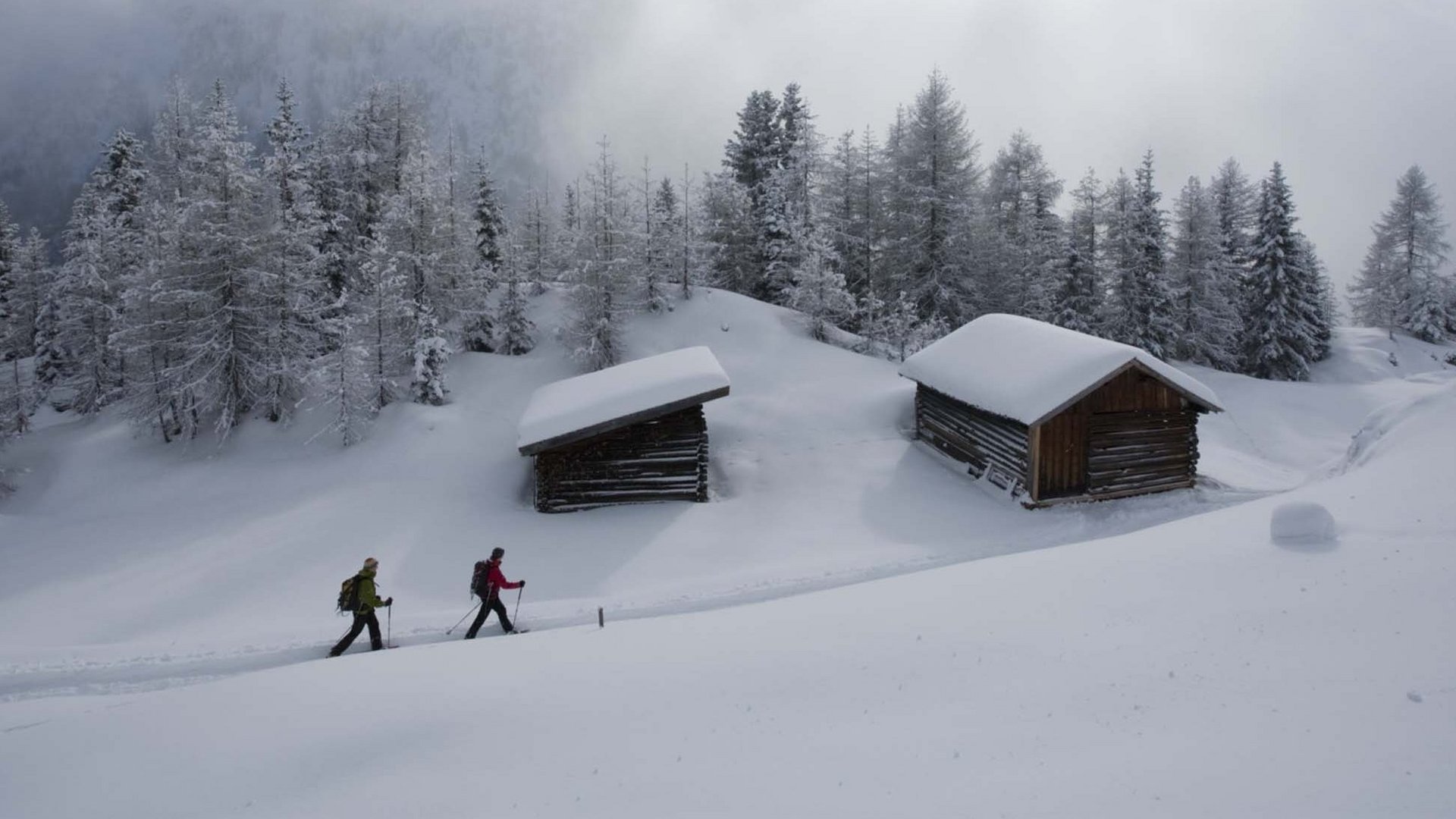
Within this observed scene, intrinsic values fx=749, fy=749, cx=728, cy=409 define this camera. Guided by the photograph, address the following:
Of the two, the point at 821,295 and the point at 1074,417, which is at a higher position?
the point at 821,295

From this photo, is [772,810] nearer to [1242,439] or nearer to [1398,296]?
[1242,439]

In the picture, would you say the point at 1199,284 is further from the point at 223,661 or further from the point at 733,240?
the point at 223,661

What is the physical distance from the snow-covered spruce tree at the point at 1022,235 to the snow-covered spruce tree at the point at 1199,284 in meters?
6.80

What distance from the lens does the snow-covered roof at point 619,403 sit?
61.5ft

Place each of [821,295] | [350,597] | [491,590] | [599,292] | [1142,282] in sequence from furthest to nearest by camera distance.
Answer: [1142,282] < [821,295] < [599,292] < [491,590] < [350,597]

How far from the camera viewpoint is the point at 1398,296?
51219mm

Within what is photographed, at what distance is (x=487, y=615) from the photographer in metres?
12.7

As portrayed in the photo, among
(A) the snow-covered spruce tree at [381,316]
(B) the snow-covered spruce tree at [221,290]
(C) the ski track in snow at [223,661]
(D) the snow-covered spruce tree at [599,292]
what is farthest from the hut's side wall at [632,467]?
(B) the snow-covered spruce tree at [221,290]

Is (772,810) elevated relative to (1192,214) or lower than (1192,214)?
lower

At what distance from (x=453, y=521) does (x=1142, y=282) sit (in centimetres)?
3556

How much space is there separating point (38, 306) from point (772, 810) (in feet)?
184

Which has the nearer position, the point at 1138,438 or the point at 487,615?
the point at 487,615

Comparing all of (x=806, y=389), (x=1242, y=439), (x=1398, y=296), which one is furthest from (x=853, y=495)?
(x=1398, y=296)

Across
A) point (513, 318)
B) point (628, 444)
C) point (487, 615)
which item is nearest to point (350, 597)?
point (487, 615)
